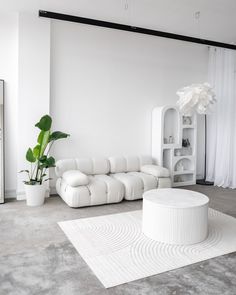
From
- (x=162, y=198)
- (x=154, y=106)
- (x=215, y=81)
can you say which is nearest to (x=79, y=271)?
(x=162, y=198)

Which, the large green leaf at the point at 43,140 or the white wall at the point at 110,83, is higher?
the white wall at the point at 110,83

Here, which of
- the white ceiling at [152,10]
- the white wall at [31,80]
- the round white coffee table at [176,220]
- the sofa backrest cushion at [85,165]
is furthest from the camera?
the sofa backrest cushion at [85,165]

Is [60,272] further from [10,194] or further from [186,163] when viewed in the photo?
[186,163]

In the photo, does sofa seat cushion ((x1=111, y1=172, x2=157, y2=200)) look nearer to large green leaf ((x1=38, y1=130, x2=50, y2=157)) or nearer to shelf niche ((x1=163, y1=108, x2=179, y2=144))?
shelf niche ((x1=163, y1=108, x2=179, y2=144))

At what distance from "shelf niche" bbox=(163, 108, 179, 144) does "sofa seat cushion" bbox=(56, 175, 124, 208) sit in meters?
1.84

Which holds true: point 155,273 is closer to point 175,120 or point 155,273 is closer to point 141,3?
point 141,3

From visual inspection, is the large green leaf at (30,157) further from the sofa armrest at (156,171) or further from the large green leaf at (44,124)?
the sofa armrest at (156,171)

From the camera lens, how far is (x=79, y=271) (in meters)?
2.62

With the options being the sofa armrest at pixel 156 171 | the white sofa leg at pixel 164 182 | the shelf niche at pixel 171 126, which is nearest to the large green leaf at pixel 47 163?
the sofa armrest at pixel 156 171

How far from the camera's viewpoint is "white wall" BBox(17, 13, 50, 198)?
4785 millimetres

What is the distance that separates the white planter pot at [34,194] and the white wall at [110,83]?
0.90 meters

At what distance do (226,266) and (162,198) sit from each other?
3.48 ft

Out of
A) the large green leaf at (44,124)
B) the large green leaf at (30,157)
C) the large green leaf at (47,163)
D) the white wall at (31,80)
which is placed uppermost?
the white wall at (31,80)

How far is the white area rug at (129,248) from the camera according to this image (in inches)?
105
